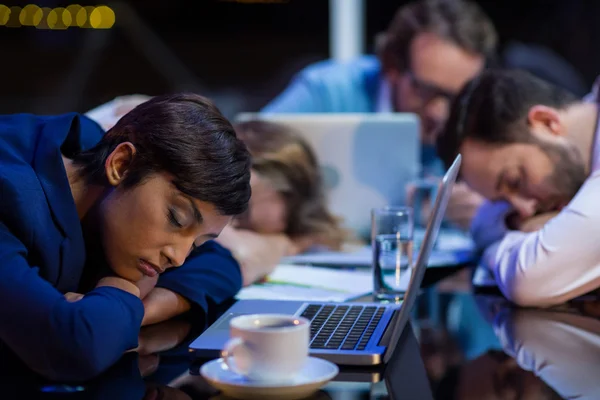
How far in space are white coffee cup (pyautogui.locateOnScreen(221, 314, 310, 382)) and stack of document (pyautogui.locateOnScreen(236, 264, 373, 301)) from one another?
23.0 inches

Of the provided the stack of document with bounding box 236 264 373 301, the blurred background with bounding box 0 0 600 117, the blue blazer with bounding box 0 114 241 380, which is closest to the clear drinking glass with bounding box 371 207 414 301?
the stack of document with bounding box 236 264 373 301

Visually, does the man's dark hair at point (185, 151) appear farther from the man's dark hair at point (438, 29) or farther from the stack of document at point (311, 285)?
the man's dark hair at point (438, 29)

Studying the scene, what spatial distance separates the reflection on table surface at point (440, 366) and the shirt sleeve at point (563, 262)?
0.06m

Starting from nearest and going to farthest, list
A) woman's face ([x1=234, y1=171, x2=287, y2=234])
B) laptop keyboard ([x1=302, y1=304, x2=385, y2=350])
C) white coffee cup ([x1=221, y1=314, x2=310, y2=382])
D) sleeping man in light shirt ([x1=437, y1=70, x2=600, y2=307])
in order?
white coffee cup ([x1=221, y1=314, x2=310, y2=382]), laptop keyboard ([x1=302, y1=304, x2=385, y2=350]), sleeping man in light shirt ([x1=437, y1=70, x2=600, y2=307]), woman's face ([x1=234, y1=171, x2=287, y2=234])

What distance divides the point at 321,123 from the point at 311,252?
13.4 inches

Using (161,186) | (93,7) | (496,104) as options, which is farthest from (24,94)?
(161,186)

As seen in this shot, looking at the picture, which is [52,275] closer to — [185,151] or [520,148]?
[185,151]

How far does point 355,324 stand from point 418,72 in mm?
1747

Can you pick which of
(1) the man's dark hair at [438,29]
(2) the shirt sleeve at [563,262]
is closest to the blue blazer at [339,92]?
(1) the man's dark hair at [438,29]

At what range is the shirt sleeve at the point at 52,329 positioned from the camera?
96 cm

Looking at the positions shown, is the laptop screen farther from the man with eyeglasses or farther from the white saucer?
the man with eyeglasses

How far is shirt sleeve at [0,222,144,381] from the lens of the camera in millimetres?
963

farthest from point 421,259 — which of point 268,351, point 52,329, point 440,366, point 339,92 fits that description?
point 339,92

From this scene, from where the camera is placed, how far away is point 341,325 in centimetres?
118
